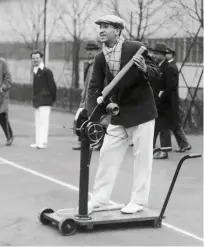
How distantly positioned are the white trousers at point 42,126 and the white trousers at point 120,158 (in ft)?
20.6

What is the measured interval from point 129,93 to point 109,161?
27.7 inches

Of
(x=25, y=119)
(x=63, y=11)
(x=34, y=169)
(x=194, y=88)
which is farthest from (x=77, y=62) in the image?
(x=34, y=169)

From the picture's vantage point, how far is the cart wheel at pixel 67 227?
682 cm

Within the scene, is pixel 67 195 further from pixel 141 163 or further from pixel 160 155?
pixel 160 155

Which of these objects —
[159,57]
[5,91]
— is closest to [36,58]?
[5,91]

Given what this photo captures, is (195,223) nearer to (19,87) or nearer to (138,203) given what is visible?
(138,203)

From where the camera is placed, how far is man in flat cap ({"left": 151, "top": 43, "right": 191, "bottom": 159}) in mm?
12469

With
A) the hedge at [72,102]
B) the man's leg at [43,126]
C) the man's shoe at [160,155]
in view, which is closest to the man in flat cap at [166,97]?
the man's shoe at [160,155]

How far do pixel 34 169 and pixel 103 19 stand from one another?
4228mm

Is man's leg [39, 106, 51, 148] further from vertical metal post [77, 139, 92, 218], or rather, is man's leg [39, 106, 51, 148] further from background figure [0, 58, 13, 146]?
vertical metal post [77, 139, 92, 218]

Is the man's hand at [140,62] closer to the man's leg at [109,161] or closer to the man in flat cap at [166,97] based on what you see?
the man's leg at [109,161]

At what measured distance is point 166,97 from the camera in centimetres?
1267

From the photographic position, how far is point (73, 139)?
15.5 metres

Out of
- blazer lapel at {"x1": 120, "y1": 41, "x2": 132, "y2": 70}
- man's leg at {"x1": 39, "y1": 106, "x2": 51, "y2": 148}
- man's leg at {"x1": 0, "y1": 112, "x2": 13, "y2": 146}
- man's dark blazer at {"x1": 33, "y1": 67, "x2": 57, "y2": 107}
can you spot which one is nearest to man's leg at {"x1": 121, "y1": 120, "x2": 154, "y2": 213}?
blazer lapel at {"x1": 120, "y1": 41, "x2": 132, "y2": 70}
